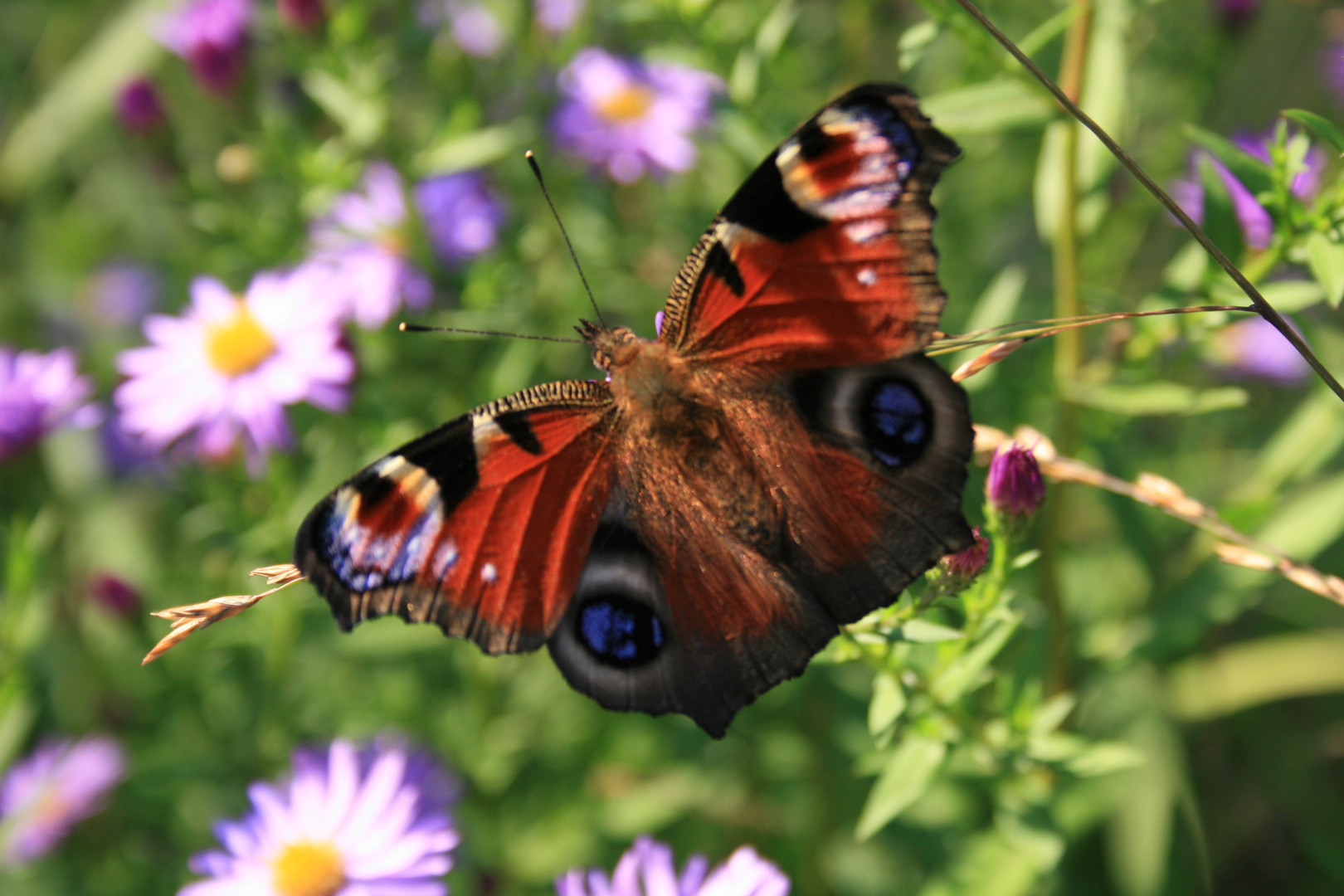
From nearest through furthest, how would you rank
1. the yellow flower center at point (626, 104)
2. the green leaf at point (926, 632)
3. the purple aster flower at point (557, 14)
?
the green leaf at point (926, 632) < the purple aster flower at point (557, 14) < the yellow flower center at point (626, 104)

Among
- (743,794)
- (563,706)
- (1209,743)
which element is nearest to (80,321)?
(563,706)

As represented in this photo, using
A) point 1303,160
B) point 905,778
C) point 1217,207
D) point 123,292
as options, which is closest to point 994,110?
point 1217,207

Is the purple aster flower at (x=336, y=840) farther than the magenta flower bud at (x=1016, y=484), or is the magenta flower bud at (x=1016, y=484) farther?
the purple aster flower at (x=336, y=840)

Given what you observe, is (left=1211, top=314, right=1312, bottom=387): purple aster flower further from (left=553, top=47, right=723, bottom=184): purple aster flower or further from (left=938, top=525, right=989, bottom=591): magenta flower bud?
(left=938, top=525, right=989, bottom=591): magenta flower bud

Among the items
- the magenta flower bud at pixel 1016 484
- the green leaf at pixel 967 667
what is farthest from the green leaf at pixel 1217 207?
the green leaf at pixel 967 667

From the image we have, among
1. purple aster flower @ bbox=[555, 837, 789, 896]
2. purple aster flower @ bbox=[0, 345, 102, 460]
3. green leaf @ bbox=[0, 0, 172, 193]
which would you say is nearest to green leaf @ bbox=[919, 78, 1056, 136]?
purple aster flower @ bbox=[555, 837, 789, 896]

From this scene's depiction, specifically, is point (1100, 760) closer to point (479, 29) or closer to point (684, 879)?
point (684, 879)

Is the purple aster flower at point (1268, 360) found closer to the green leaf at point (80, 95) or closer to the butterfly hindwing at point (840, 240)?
the butterfly hindwing at point (840, 240)
